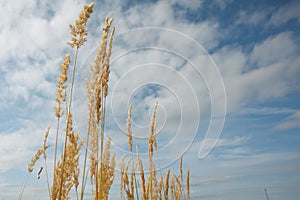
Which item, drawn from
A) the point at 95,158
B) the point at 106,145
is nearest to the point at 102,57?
the point at 95,158

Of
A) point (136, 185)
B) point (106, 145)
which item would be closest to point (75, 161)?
point (106, 145)

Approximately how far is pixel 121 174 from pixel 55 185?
3.71ft

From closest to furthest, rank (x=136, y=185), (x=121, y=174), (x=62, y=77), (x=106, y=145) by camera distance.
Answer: (x=62, y=77)
(x=106, y=145)
(x=136, y=185)
(x=121, y=174)

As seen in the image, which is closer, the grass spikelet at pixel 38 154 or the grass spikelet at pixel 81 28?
the grass spikelet at pixel 81 28

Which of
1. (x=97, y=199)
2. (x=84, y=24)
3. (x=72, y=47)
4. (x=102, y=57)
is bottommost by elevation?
(x=97, y=199)

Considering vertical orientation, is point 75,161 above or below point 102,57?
below

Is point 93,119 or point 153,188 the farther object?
point 153,188

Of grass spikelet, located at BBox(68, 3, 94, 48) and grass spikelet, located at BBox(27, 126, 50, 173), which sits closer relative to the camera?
grass spikelet, located at BBox(68, 3, 94, 48)

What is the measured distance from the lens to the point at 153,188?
3178 millimetres

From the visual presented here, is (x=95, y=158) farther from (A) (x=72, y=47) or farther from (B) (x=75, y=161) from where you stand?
(A) (x=72, y=47)

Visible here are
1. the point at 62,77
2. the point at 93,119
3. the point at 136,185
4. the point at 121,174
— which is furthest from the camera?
the point at 121,174

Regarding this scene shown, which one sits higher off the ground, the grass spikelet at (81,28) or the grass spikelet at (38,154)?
the grass spikelet at (81,28)

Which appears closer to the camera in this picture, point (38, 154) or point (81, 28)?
point (81, 28)

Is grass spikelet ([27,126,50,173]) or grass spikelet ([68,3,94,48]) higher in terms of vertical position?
grass spikelet ([68,3,94,48])
